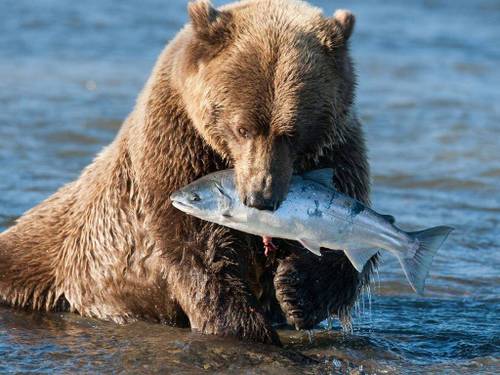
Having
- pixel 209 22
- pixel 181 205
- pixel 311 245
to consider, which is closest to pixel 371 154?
pixel 209 22

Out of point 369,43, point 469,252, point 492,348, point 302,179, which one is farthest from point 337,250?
point 369,43

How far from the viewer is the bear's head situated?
5.91 m

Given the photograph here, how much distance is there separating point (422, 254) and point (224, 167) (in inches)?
48.6

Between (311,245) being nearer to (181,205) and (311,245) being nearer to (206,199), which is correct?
(206,199)

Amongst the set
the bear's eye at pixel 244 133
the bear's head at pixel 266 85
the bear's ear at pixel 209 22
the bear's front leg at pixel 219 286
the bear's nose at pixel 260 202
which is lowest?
the bear's front leg at pixel 219 286

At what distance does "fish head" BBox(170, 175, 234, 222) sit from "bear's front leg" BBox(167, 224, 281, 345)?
520mm

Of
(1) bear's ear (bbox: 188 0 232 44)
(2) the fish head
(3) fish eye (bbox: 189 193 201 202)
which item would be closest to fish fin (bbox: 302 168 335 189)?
(2) the fish head

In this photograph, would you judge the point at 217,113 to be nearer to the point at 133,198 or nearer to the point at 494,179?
the point at 133,198

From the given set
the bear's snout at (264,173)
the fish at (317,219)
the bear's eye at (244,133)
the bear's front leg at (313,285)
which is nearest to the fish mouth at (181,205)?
the fish at (317,219)

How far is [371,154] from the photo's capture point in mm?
13234

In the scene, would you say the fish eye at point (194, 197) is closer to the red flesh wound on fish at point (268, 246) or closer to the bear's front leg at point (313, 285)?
the red flesh wound on fish at point (268, 246)

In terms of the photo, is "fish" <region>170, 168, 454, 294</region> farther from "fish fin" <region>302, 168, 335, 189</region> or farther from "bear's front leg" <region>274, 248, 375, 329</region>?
"bear's front leg" <region>274, 248, 375, 329</region>

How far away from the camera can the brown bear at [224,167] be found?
237 inches

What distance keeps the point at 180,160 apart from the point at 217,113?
52 cm
